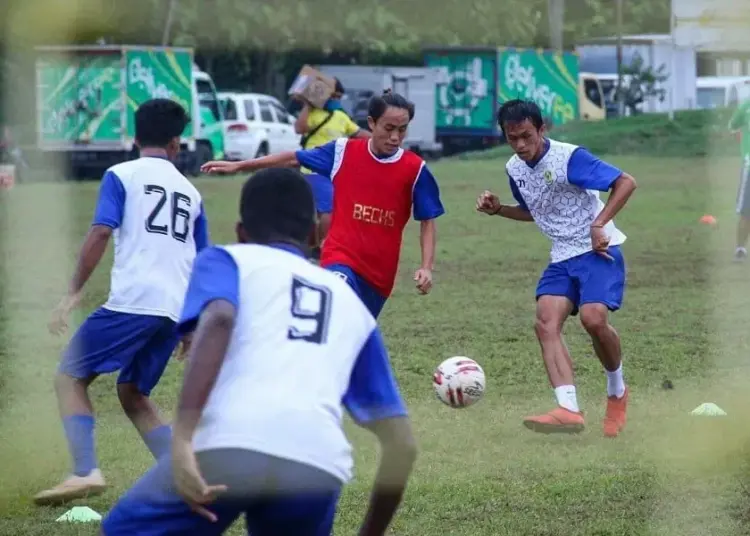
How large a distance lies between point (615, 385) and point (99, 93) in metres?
5.17

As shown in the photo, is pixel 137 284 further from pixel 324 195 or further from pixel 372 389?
pixel 324 195

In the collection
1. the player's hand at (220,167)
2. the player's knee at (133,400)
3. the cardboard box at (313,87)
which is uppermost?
the cardboard box at (313,87)

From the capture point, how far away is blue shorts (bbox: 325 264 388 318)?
6.25 m

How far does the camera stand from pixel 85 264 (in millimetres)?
5238

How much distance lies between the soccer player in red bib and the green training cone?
66.1 inches

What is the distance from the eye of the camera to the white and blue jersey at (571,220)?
6.28m

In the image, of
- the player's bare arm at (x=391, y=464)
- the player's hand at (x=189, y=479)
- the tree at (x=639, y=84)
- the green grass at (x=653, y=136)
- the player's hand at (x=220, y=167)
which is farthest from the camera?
the green grass at (x=653, y=136)

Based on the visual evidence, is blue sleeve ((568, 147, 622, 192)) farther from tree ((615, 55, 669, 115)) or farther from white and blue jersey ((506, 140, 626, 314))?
tree ((615, 55, 669, 115))

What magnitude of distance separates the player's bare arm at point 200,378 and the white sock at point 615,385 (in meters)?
3.69

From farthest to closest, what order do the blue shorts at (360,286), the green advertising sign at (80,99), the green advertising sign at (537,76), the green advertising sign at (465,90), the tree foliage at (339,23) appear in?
1. the green advertising sign at (465,90)
2. the green advertising sign at (537,76)
3. the green advertising sign at (80,99)
4. the blue shorts at (360,286)
5. the tree foliage at (339,23)

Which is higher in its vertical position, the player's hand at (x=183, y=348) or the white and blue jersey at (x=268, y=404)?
the white and blue jersey at (x=268, y=404)

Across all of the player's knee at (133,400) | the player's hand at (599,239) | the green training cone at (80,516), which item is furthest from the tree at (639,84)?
the green training cone at (80,516)

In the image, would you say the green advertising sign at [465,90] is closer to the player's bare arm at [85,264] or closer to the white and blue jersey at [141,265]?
the white and blue jersey at [141,265]

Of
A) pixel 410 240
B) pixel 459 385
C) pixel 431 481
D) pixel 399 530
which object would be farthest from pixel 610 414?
pixel 410 240
